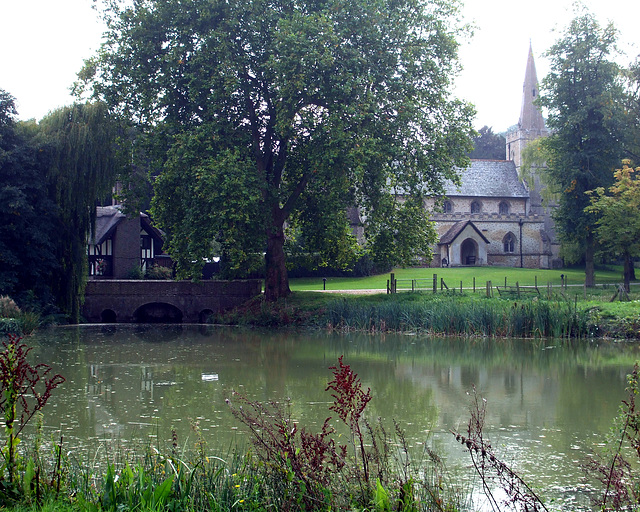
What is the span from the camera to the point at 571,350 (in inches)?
740

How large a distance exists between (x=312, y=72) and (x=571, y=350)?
41.0ft

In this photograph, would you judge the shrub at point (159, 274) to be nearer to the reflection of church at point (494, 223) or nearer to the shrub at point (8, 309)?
the shrub at point (8, 309)

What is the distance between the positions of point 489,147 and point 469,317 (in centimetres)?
6158

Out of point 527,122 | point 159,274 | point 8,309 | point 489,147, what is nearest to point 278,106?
point 8,309

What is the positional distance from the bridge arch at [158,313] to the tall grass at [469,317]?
9261mm

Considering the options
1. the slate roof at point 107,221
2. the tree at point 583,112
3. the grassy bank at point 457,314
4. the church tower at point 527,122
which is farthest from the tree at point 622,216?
the church tower at point 527,122

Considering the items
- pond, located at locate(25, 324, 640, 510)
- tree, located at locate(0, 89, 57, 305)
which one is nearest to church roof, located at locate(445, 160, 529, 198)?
pond, located at locate(25, 324, 640, 510)

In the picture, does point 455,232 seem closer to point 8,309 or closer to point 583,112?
point 583,112

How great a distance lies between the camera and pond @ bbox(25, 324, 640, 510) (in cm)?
898

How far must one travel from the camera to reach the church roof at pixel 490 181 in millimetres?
60375

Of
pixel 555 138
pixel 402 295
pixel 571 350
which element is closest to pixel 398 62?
pixel 402 295

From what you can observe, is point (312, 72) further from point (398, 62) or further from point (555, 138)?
point (555, 138)

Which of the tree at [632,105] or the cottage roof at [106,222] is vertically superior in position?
the tree at [632,105]

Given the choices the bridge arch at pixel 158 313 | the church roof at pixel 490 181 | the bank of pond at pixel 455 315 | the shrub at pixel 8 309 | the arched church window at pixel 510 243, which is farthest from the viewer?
the arched church window at pixel 510 243
